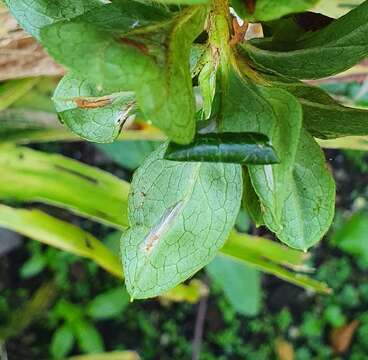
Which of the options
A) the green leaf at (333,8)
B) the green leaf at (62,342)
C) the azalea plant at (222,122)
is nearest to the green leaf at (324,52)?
the azalea plant at (222,122)

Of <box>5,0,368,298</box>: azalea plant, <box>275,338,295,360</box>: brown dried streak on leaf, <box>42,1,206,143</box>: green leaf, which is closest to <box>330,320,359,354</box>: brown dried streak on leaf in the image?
<box>275,338,295,360</box>: brown dried streak on leaf

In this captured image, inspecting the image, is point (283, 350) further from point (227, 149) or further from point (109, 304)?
point (227, 149)

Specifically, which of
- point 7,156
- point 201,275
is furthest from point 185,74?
point 201,275

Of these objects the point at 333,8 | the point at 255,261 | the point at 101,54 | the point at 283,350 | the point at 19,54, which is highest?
the point at 101,54

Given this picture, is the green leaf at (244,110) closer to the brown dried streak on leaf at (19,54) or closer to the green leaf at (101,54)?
the green leaf at (101,54)

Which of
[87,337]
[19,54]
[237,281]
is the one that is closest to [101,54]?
[19,54]

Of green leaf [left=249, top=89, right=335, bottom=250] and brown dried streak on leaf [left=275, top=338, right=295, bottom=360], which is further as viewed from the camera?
brown dried streak on leaf [left=275, top=338, right=295, bottom=360]

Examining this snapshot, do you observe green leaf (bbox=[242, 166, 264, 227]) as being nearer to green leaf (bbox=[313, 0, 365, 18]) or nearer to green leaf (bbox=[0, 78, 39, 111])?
green leaf (bbox=[313, 0, 365, 18])
